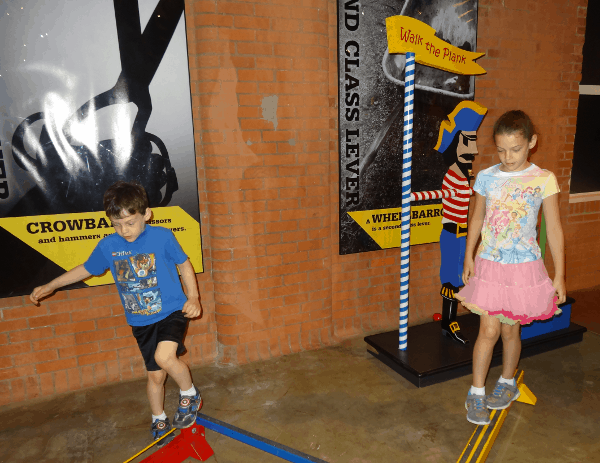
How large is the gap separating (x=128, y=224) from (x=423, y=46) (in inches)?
93.6

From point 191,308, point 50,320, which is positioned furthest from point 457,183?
point 50,320

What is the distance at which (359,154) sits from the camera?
12.3ft

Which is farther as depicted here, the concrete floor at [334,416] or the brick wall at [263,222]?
the brick wall at [263,222]

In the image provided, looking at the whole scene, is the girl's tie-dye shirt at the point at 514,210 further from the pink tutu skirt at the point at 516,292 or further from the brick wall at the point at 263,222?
the brick wall at the point at 263,222

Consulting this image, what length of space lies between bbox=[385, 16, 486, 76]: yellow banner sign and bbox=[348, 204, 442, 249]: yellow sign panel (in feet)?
4.38

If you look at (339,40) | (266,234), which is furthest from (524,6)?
(266,234)

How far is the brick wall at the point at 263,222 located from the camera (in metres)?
3.16

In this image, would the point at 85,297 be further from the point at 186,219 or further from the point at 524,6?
→ the point at 524,6

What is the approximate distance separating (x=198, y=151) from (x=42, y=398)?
225 cm

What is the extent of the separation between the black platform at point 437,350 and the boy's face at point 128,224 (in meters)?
2.19

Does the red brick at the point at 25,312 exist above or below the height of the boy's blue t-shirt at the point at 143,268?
below

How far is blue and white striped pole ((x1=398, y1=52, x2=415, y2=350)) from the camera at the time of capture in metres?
3.03

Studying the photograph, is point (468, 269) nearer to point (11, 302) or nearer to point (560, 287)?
point (560, 287)

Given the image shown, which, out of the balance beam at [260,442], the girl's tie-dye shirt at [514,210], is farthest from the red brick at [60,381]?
the girl's tie-dye shirt at [514,210]
